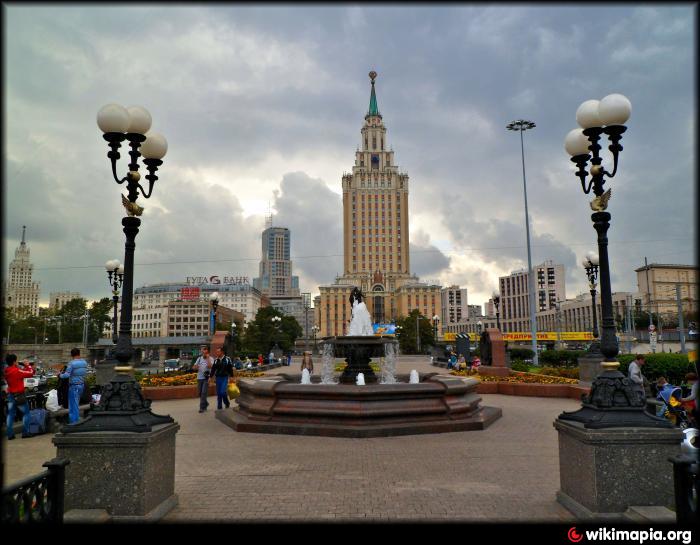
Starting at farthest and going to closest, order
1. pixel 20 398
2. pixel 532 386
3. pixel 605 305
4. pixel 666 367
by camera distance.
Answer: pixel 532 386
pixel 666 367
pixel 20 398
pixel 605 305

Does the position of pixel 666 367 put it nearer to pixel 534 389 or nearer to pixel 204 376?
pixel 534 389

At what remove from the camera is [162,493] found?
18.8 feet

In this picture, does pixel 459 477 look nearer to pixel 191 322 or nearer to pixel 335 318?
pixel 335 318

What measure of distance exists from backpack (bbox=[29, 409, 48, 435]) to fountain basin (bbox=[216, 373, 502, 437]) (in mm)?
4257

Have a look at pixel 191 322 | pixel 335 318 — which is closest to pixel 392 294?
pixel 335 318

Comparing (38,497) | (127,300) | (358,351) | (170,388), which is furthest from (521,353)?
(38,497)

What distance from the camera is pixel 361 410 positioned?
10844 mm

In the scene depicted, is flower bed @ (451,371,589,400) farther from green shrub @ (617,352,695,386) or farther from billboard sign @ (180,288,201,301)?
billboard sign @ (180,288,201,301)

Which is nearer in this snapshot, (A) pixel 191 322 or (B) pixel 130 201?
(B) pixel 130 201

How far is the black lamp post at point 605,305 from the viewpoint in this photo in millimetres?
5465

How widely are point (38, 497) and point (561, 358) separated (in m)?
29.5

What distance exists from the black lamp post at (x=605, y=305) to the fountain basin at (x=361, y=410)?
5.28m

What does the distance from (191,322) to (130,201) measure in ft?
488

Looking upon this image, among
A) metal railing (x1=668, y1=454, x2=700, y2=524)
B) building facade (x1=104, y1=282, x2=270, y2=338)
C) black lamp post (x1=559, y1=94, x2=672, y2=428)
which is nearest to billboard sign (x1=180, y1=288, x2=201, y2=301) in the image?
building facade (x1=104, y1=282, x2=270, y2=338)
